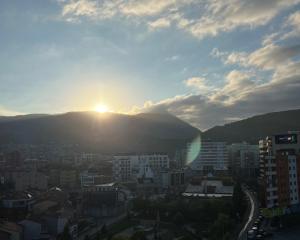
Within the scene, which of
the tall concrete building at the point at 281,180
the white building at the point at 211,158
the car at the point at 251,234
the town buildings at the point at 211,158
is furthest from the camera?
the white building at the point at 211,158

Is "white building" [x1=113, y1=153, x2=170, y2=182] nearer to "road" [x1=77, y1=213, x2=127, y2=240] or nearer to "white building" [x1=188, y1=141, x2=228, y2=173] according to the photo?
"white building" [x1=188, y1=141, x2=228, y2=173]

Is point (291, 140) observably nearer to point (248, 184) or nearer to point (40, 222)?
point (248, 184)

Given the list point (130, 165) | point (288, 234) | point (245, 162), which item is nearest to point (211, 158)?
point (245, 162)

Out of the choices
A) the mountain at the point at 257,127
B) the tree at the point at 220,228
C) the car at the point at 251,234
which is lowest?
the car at the point at 251,234

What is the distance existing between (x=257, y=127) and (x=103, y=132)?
150 feet

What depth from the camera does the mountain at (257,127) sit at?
98.8 metres

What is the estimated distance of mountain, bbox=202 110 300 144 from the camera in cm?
9881

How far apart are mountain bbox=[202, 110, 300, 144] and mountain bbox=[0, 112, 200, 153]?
9.86 metres

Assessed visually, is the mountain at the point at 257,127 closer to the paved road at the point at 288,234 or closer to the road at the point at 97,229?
the road at the point at 97,229

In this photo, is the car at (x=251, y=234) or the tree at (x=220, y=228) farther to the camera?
the car at (x=251, y=234)

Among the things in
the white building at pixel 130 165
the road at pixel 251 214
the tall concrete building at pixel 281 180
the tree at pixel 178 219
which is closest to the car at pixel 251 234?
the road at pixel 251 214

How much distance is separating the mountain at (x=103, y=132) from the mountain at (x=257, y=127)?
986cm

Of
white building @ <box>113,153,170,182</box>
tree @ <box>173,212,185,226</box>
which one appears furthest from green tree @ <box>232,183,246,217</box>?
white building @ <box>113,153,170,182</box>

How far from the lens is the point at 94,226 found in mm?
25531
